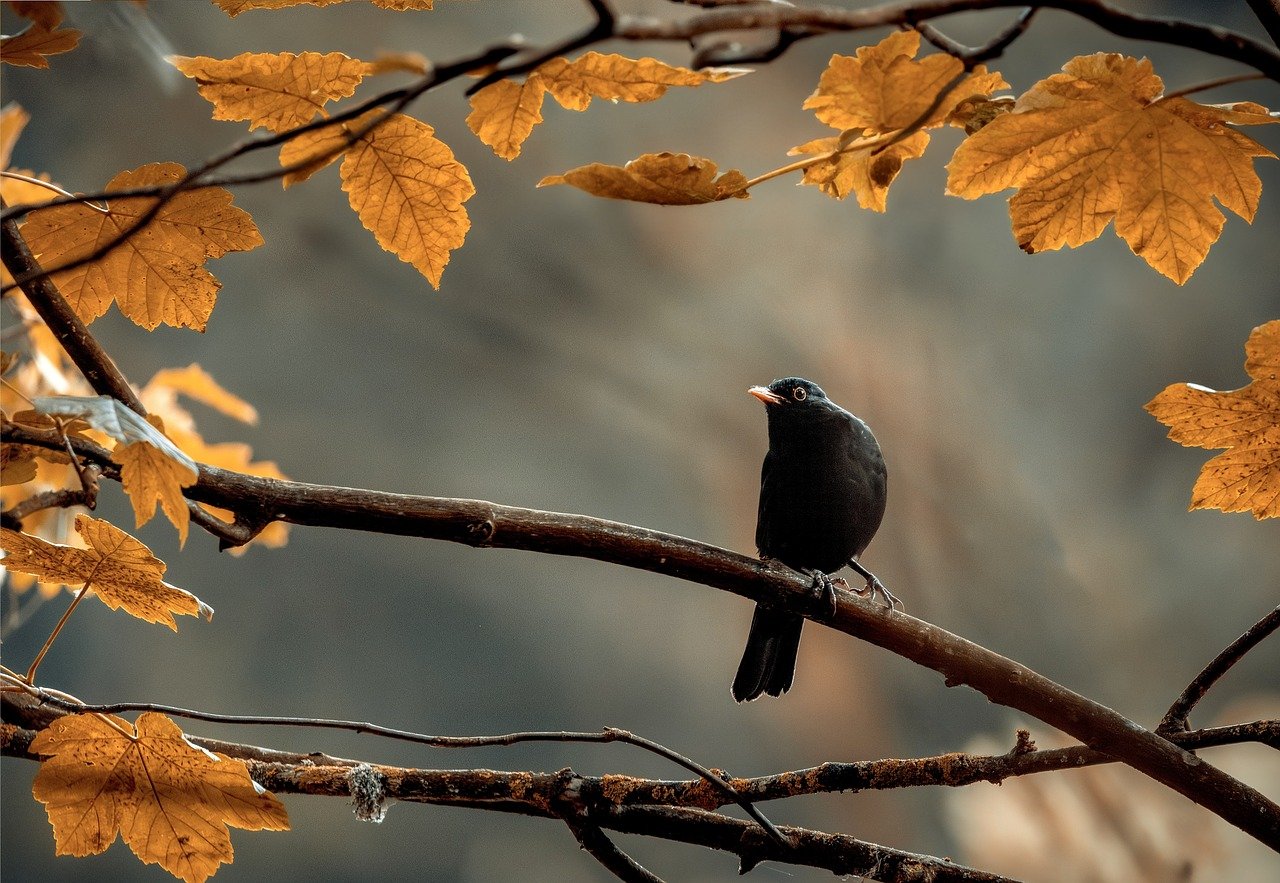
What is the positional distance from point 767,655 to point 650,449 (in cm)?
188

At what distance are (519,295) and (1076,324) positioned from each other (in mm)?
2019

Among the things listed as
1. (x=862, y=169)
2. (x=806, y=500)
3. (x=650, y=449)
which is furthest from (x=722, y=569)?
(x=650, y=449)

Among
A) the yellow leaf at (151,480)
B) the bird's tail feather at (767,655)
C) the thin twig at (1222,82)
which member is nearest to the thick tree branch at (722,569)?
the yellow leaf at (151,480)

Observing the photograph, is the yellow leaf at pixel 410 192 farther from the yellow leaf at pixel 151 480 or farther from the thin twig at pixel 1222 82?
the thin twig at pixel 1222 82

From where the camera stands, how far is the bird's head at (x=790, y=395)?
1.80 metres

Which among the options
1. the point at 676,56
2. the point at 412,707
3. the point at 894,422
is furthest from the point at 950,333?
the point at 412,707

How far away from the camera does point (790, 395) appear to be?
1819 mm

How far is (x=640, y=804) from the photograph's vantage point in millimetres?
853

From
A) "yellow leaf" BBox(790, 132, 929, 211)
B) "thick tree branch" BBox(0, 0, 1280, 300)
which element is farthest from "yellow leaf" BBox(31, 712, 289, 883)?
"yellow leaf" BBox(790, 132, 929, 211)

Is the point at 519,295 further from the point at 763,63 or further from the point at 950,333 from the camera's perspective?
the point at 763,63

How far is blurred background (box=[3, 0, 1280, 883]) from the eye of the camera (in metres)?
3.12

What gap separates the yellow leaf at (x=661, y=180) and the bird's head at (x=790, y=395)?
1.17 metres

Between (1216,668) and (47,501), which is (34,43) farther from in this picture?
(1216,668)

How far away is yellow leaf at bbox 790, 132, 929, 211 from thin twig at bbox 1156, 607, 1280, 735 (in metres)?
0.43
